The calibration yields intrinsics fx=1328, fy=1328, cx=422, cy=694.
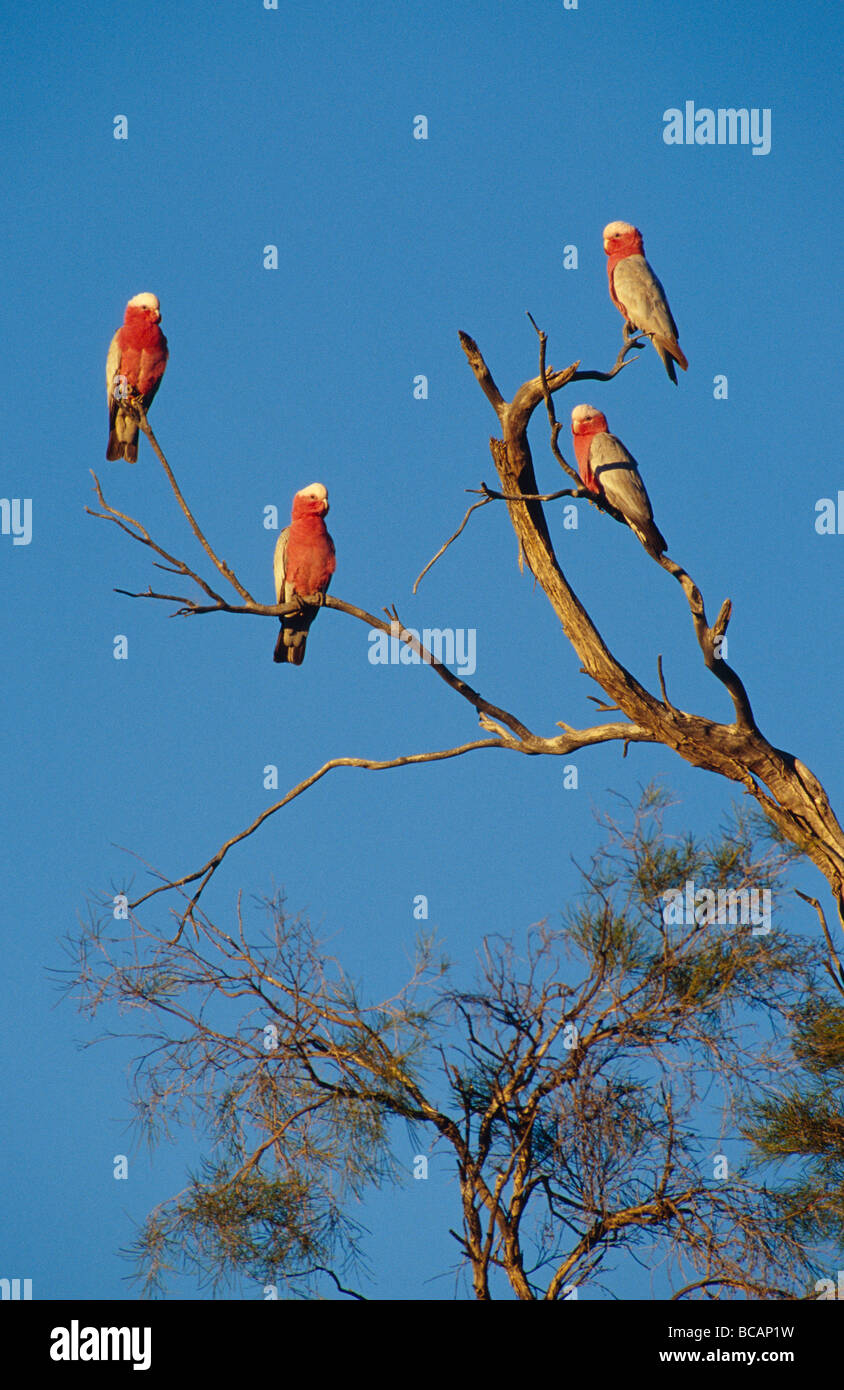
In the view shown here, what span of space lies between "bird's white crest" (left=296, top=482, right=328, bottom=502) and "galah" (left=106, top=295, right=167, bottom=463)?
98cm

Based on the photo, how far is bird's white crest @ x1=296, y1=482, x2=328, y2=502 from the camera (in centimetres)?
755

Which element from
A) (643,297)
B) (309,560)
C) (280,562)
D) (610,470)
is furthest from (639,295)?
(280,562)

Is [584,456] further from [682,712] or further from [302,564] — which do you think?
[682,712]

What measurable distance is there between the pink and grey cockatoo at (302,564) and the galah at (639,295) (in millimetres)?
1988

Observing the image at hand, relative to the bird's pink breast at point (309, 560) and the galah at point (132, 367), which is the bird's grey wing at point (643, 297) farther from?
the galah at point (132, 367)

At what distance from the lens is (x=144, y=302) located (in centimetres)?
731

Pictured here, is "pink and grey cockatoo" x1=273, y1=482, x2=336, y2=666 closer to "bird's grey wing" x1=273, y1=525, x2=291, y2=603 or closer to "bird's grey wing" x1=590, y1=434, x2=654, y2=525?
"bird's grey wing" x1=273, y1=525, x2=291, y2=603

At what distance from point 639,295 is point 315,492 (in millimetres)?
2155

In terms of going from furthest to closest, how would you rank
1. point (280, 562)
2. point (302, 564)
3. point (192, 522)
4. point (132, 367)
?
point (280, 562) < point (302, 564) < point (132, 367) < point (192, 522)

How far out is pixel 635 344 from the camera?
18.0 feet

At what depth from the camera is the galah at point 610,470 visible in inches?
251

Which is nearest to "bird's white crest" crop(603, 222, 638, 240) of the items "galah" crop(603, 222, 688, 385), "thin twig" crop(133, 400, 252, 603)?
"galah" crop(603, 222, 688, 385)

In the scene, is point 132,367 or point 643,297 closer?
point 643,297
